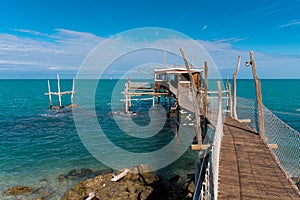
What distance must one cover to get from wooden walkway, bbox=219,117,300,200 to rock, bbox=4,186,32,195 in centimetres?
1014

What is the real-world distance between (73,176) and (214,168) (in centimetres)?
1056

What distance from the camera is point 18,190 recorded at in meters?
11.5

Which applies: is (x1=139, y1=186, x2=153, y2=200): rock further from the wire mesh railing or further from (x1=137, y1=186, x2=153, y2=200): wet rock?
the wire mesh railing

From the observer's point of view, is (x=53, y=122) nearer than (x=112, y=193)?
No

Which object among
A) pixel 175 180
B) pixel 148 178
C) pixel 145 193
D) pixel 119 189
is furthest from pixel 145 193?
pixel 175 180

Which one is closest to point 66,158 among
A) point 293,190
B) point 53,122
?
point 53,122

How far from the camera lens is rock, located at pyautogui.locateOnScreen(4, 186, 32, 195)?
37.4 ft

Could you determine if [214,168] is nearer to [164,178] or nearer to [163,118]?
[164,178]

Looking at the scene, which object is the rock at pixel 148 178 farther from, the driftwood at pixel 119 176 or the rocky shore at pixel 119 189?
the driftwood at pixel 119 176

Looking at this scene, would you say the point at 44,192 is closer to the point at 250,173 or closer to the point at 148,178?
the point at 148,178

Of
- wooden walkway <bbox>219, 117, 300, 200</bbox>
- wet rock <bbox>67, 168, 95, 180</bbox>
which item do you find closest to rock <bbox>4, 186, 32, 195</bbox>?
wet rock <bbox>67, 168, 95, 180</bbox>

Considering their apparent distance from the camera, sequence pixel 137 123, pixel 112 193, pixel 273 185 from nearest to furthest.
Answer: pixel 273 185
pixel 112 193
pixel 137 123

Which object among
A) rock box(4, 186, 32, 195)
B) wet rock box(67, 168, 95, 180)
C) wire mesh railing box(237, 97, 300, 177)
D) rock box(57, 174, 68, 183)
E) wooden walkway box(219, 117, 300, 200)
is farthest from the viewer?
wet rock box(67, 168, 95, 180)

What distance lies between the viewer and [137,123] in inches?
1024
